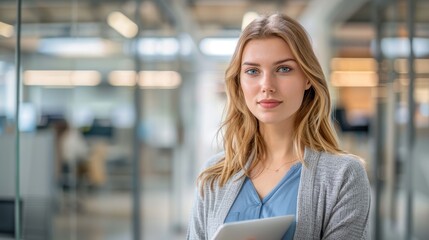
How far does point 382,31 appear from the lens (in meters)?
6.05

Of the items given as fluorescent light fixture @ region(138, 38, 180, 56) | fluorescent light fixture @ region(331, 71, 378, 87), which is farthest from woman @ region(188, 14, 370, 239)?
fluorescent light fixture @ region(331, 71, 378, 87)

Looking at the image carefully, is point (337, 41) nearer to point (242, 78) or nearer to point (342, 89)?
point (342, 89)

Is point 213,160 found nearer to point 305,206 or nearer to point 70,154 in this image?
point 305,206

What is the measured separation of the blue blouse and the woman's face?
0.17 meters

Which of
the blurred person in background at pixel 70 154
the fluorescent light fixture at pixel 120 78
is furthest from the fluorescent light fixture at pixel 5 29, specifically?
the fluorescent light fixture at pixel 120 78

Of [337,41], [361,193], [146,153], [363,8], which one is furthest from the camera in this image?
[337,41]

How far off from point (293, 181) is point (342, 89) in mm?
19292

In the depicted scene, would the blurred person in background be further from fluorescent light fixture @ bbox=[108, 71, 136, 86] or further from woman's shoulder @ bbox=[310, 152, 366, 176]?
woman's shoulder @ bbox=[310, 152, 366, 176]

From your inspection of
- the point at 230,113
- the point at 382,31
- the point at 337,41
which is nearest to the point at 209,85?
the point at 337,41

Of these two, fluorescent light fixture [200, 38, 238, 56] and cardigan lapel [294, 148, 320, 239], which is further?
fluorescent light fixture [200, 38, 238, 56]

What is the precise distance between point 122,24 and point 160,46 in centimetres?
197

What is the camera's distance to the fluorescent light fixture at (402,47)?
4.39 metres

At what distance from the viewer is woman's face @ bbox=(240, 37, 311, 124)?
146 cm

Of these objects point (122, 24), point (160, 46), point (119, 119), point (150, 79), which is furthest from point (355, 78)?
point (122, 24)
